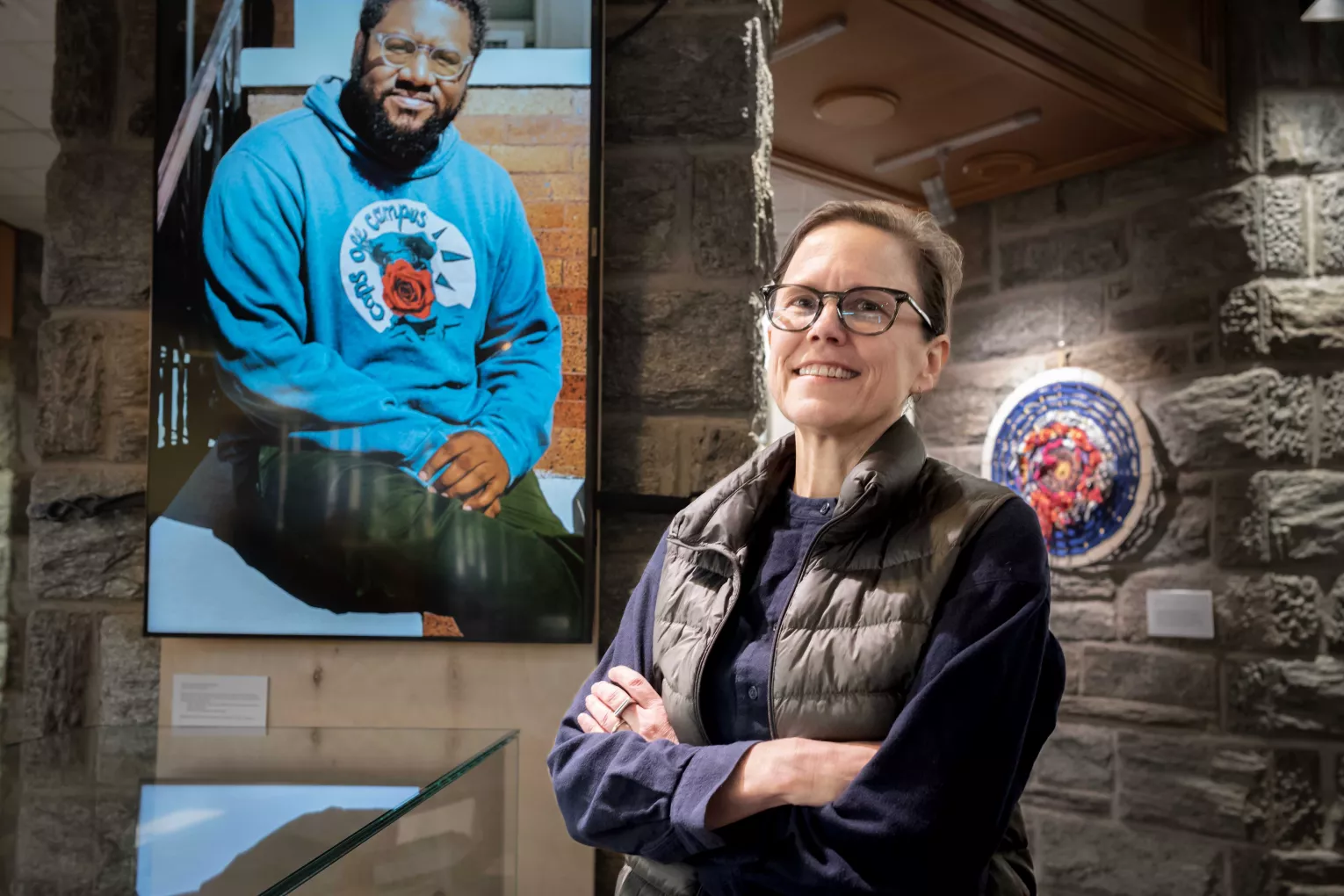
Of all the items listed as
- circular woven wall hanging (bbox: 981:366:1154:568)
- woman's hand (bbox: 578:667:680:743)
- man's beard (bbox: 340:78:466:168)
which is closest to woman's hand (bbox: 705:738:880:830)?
woman's hand (bbox: 578:667:680:743)

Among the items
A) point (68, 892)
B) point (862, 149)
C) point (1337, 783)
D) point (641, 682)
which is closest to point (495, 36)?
point (641, 682)

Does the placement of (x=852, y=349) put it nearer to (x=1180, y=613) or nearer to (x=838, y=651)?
(x=838, y=651)

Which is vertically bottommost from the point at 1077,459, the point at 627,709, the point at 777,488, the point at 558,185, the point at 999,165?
the point at 627,709

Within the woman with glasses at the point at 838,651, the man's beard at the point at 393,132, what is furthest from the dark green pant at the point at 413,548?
the man's beard at the point at 393,132

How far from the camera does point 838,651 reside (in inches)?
38.9

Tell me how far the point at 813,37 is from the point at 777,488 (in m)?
1.62

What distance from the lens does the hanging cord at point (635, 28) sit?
1.68 meters

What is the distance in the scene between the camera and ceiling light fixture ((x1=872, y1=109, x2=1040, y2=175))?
9.19ft

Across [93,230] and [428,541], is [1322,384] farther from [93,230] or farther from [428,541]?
[93,230]

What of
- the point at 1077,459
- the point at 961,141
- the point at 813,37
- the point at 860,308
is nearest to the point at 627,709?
the point at 860,308

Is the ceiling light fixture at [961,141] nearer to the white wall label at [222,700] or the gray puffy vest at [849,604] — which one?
the gray puffy vest at [849,604]

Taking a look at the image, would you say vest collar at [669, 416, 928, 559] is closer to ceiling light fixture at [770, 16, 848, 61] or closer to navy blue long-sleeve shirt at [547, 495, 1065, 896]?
navy blue long-sleeve shirt at [547, 495, 1065, 896]

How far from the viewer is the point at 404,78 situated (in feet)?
5.41

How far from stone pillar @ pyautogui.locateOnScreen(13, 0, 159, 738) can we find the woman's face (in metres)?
1.25
